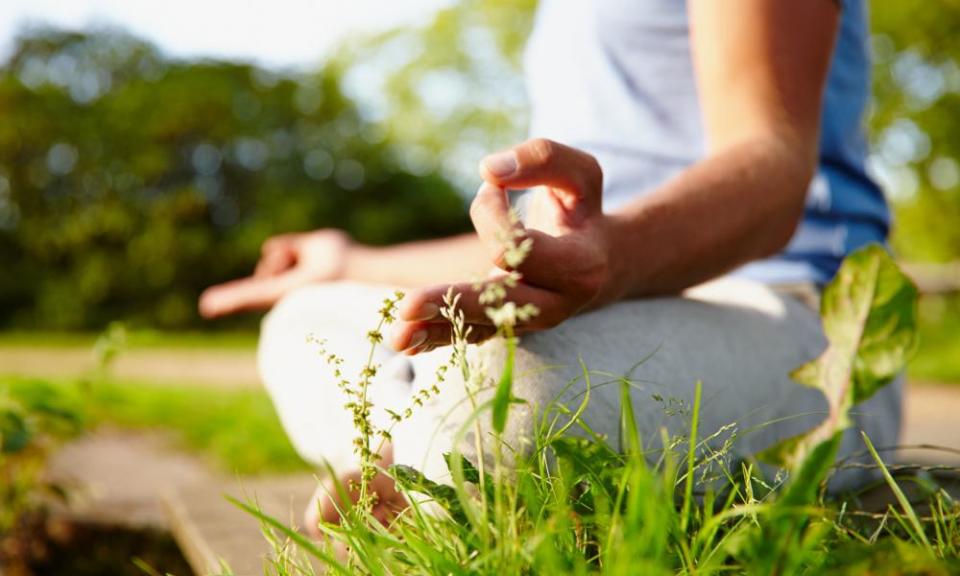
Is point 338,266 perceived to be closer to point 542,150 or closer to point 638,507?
point 542,150

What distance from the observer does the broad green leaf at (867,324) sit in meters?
0.85

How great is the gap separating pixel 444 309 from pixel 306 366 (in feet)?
2.78

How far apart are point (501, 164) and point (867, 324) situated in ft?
1.34

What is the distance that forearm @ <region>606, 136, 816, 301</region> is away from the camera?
3.92 ft

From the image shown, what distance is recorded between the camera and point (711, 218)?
1.27 metres

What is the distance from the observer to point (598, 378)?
43.8 inches

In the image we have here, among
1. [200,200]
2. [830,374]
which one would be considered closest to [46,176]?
[200,200]

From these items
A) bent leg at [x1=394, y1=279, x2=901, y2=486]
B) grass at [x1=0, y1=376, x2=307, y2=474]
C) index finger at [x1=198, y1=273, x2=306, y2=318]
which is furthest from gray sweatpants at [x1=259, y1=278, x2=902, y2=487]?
grass at [x1=0, y1=376, x2=307, y2=474]

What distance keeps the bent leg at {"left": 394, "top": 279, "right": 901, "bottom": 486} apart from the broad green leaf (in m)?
0.09

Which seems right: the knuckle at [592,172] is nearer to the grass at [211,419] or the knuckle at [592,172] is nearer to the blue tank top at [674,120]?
the blue tank top at [674,120]

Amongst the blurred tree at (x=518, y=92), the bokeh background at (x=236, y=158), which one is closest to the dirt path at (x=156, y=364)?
the bokeh background at (x=236, y=158)

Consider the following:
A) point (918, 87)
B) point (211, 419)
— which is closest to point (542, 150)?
point (211, 419)

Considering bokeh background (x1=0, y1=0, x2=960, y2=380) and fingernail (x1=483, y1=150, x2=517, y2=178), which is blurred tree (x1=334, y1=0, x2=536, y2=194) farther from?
fingernail (x1=483, y1=150, x2=517, y2=178)

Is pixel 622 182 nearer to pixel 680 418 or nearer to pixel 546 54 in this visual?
pixel 546 54
